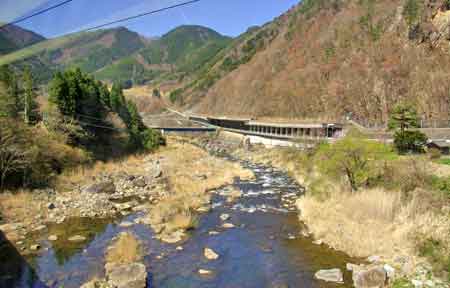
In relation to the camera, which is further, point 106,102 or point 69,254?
point 106,102

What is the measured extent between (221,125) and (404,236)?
70.2 metres

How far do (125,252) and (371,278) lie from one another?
8726 mm

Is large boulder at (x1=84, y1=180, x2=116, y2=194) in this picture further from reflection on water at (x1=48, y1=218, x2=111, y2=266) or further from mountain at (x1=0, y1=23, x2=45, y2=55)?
mountain at (x1=0, y1=23, x2=45, y2=55)

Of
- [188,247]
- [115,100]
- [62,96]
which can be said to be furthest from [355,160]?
[115,100]

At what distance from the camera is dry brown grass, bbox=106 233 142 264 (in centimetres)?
1417

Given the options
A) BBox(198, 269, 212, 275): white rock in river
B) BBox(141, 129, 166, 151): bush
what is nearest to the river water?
BBox(198, 269, 212, 275): white rock in river

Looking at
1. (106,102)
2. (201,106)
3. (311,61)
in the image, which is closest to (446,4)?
(311,61)

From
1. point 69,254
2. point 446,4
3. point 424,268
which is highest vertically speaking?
point 446,4

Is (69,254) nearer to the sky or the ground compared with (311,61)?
nearer to the ground

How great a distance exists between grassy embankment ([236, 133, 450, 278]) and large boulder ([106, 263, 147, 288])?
7855mm

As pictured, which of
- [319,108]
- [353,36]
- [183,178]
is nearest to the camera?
[183,178]

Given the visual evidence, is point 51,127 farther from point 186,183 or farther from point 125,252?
point 125,252

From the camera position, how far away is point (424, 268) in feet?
40.3

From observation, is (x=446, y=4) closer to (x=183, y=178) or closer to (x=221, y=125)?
(x=221, y=125)
